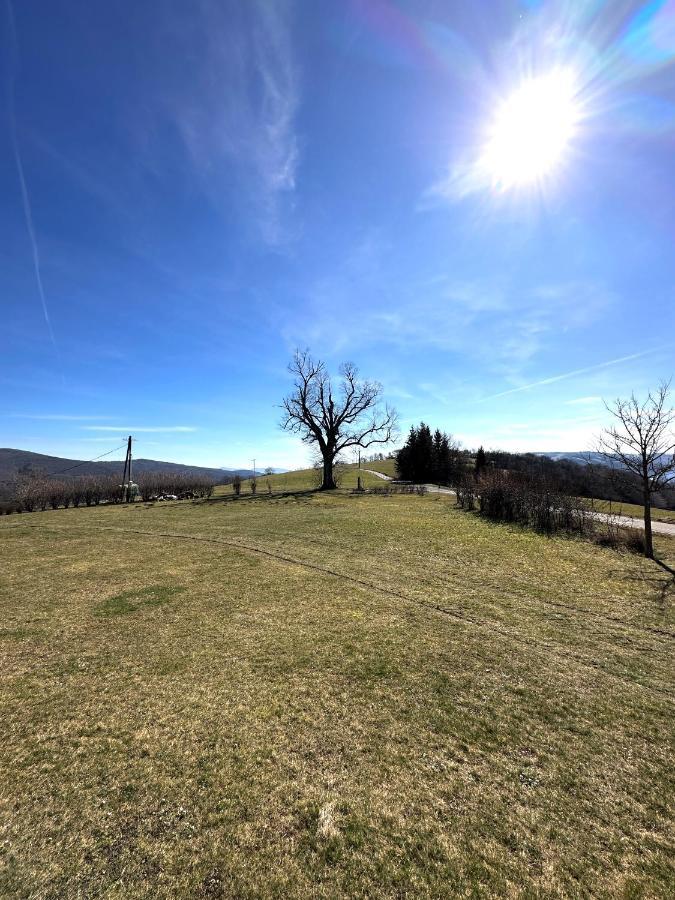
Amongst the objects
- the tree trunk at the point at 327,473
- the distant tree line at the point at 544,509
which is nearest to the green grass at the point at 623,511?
the distant tree line at the point at 544,509

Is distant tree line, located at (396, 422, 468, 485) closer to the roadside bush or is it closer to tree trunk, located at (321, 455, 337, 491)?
tree trunk, located at (321, 455, 337, 491)

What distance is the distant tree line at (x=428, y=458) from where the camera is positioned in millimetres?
57281

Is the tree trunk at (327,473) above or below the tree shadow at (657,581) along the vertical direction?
above

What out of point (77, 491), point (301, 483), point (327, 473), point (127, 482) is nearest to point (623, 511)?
point (327, 473)

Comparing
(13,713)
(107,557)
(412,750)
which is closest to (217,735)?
(412,750)

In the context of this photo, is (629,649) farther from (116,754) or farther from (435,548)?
(116,754)

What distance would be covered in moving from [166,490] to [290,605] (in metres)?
33.1

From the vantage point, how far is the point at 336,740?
351 cm

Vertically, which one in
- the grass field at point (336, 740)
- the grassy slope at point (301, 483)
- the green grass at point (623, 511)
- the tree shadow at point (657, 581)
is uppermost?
the grassy slope at point (301, 483)

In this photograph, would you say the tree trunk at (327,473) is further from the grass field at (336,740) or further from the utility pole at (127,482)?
the grass field at (336,740)

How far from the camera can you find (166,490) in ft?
117

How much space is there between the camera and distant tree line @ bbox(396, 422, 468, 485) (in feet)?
188

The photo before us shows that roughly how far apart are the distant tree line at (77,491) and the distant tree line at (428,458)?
34.4 m

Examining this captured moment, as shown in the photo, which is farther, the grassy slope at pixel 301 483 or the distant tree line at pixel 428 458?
the distant tree line at pixel 428 458
